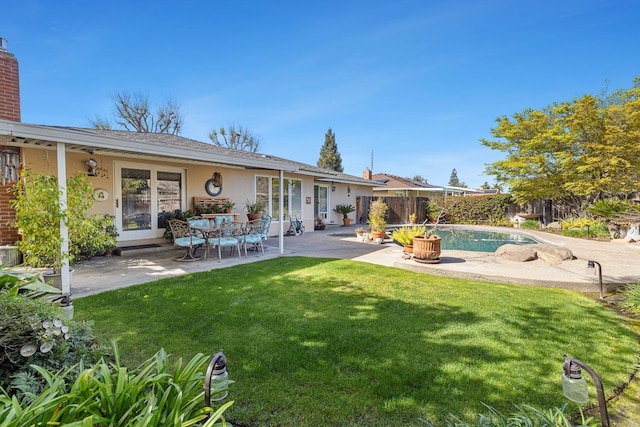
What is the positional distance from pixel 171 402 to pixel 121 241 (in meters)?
8.52

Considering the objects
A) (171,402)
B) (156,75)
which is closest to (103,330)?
(171,402)

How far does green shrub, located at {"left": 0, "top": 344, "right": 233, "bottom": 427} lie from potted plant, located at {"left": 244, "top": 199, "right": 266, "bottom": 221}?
9686 mm

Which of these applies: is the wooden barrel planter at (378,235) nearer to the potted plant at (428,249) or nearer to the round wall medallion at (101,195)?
the potted plant at (428,249)

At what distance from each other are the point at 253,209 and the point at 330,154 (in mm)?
34453

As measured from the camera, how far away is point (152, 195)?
9.38m

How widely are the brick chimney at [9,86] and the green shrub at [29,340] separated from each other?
8059mm

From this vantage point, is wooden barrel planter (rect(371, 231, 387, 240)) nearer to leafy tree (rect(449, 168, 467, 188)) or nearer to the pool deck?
the pool deck

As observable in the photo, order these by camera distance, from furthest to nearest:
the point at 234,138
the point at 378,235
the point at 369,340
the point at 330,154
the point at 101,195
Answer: the point at 330,154 < the point at 234,138 < the point at 378,235 < the point at 101,195 < the point at 369,340

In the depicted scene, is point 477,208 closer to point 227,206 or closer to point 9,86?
point 227,206

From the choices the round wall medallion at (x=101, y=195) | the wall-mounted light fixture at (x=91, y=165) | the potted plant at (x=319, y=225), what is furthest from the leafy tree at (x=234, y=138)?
the wall-mounted light fixture at (x=91, y=165)

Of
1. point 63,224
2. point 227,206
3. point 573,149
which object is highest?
point 573,149

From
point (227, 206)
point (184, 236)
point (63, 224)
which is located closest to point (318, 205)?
point (227, 206)

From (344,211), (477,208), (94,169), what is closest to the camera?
(94,169)

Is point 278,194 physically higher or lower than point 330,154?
lower
